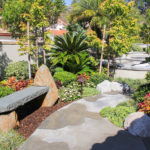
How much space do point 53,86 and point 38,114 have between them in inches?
51.9

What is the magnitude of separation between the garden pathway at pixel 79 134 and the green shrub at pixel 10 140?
236 millimetres

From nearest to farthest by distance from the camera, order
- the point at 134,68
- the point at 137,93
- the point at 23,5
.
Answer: the point at 137,93 → the point at 23,5 → the point at 134,68

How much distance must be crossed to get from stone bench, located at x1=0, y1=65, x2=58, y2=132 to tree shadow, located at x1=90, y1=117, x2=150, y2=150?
2.38m

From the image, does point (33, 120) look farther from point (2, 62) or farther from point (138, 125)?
point (2, 62)

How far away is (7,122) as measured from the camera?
4.64m

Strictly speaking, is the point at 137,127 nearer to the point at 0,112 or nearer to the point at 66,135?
the point at 66,135

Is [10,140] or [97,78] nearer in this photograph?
[10,140]

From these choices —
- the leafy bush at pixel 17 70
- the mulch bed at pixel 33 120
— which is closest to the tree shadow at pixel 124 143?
the mulch bed at pixel 33 120

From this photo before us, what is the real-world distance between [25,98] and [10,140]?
1456mm

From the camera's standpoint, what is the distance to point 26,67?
31.4ft

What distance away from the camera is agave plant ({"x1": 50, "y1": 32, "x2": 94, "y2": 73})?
10.7 meters

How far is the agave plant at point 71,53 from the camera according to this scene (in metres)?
10.7

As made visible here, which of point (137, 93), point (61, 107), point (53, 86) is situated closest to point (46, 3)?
point (53, 86)

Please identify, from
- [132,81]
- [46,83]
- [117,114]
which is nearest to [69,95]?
[46,83]
